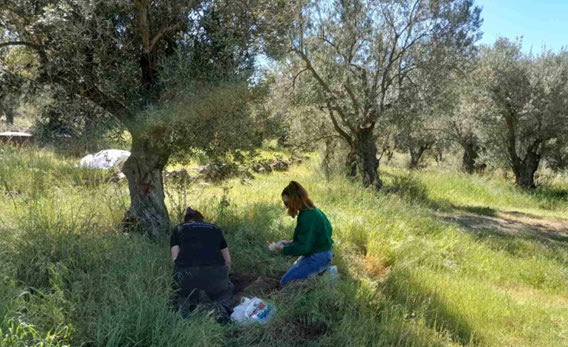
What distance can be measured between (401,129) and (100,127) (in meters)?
9.57

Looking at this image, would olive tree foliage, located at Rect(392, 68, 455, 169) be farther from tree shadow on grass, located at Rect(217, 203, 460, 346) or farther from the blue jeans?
the blue jeans

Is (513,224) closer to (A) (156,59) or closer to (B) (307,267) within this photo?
(B) (307,267)

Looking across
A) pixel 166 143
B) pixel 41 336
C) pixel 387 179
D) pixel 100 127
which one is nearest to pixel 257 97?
pixel 166 143

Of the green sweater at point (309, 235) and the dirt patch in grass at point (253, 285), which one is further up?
the green sweater at point (309, 235)

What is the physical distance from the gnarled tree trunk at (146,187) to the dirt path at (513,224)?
7.77 metres

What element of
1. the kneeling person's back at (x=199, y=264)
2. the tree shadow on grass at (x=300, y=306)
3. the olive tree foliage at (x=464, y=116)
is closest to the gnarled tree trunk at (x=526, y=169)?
the olive tree foliage at (x=464, y=116)

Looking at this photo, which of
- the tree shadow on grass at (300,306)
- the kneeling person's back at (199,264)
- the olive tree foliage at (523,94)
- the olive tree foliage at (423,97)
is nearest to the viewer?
the tree shadow on grass at (300,306)

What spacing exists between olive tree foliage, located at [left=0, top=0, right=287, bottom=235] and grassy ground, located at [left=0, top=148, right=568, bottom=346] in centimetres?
137

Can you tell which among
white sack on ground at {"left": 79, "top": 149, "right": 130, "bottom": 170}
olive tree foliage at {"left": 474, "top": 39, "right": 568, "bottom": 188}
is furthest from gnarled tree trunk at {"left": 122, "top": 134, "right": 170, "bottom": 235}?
olive tree foliage at {"left": 474, "top": 39, "right": 568, "bottom": 188}

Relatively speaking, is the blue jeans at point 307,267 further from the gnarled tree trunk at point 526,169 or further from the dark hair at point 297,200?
the gnarled tree trunk at point 526,169

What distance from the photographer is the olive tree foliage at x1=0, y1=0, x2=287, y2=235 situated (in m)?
5.04

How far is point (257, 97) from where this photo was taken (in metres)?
5.84

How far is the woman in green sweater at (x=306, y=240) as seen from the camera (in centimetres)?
504

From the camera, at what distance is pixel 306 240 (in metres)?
5.05
